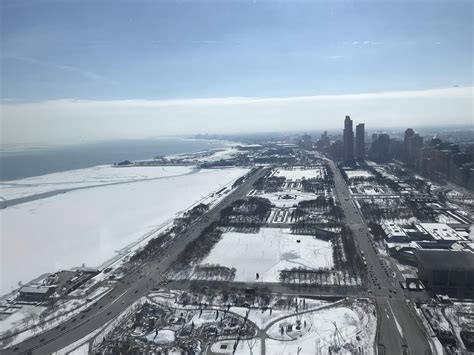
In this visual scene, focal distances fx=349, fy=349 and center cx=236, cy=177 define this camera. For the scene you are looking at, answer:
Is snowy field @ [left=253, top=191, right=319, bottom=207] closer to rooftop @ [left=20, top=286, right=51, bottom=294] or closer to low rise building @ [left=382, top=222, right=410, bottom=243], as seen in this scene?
low rise building @ [left=382, top=222, right=410, bottom=243]

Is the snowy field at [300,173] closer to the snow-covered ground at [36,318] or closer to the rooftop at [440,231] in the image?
the rooftop at [440,231]

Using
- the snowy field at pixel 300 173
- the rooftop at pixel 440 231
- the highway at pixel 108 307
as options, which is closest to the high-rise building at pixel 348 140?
the snowy field at pixel 300 173

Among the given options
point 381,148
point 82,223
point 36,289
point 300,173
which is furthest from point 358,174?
point 36,289

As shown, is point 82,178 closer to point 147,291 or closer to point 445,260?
point 147,291

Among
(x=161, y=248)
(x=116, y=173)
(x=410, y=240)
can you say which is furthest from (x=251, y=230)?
(x=116, y=173)

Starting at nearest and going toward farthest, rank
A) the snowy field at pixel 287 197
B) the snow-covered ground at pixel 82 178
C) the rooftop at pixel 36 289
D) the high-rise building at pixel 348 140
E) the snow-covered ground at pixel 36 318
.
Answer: the snow-covered ground at pixel 36 318, the rooftop at pixel 36 289, the snowy field at pixel 287 197, the snow-covered ground at pixel 82 178, the high-rise building at pixel 348 140

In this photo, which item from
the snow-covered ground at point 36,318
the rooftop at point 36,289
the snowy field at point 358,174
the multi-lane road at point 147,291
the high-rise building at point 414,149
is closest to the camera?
the multi-lane road at point 147,291
